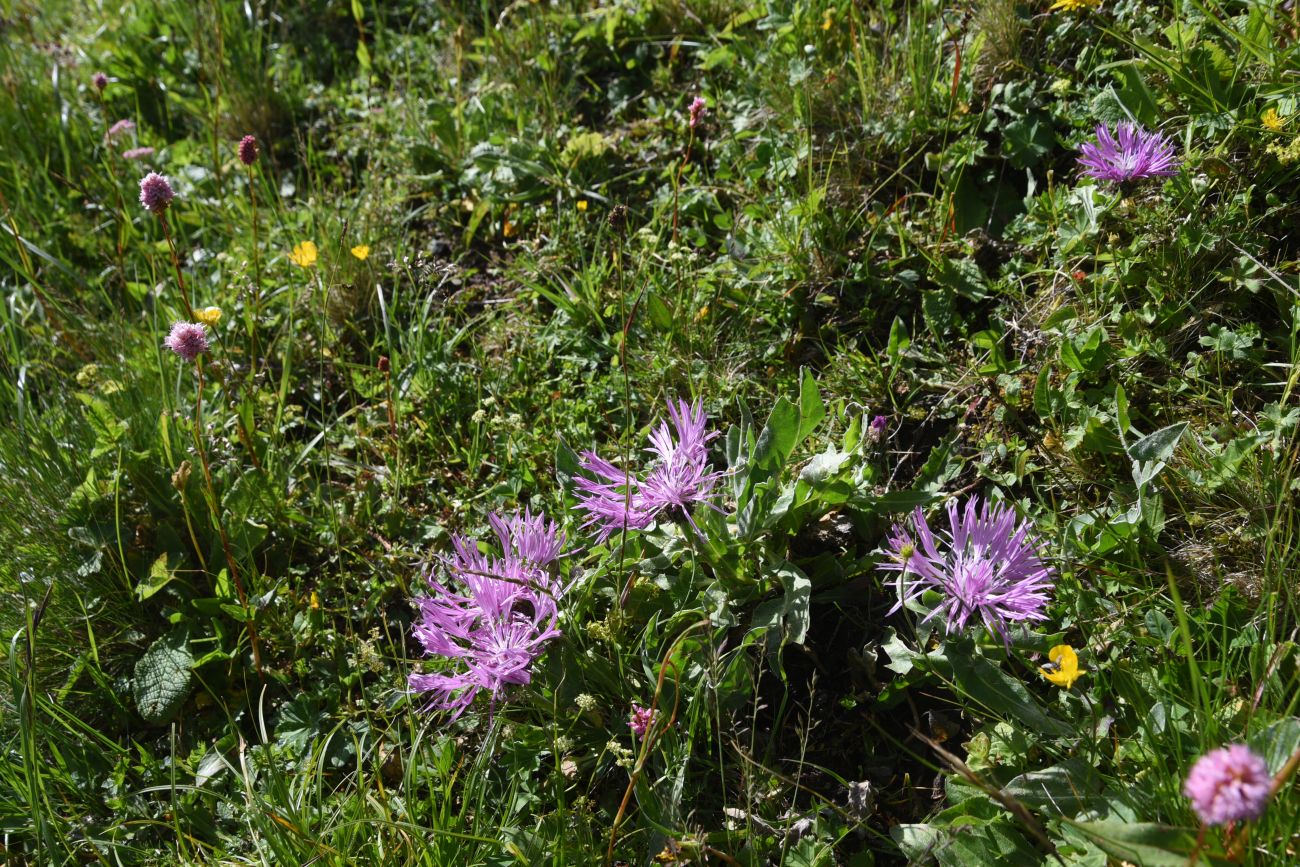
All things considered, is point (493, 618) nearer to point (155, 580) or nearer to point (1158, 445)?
point (155, 580)

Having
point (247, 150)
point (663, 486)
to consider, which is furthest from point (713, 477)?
point (247, 150)

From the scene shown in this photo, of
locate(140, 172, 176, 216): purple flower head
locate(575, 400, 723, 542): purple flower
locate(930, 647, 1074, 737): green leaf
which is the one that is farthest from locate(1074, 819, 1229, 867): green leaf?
locate(140, 172, 176, 216): purple flower head

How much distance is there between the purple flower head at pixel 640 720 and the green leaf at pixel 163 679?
1071 millimetres

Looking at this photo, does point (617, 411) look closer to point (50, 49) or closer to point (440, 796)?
point (440, 796)

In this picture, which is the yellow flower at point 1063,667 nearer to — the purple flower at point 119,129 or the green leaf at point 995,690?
the green leaf at point 995,690

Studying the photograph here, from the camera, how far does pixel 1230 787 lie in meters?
0.93

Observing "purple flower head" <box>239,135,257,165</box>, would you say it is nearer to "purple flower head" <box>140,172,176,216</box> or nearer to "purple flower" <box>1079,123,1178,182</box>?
"purple flower head" <box>140,172,176,216</box>

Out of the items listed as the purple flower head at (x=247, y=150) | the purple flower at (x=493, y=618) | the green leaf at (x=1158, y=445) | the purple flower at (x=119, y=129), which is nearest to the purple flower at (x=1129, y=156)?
the green leaf at (x=1158, y=445)

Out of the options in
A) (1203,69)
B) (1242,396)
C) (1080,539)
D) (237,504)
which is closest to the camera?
(1080,539)

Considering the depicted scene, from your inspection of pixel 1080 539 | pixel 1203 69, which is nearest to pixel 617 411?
pixel 1080 539

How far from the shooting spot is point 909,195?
2.52 meters

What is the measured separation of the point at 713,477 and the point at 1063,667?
27.3 inches

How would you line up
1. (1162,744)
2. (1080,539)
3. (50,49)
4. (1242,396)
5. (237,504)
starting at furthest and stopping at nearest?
(50,49)
(237,504)
(1242,396)
(1080,539)
(1162,744)

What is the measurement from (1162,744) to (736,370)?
1284mm
